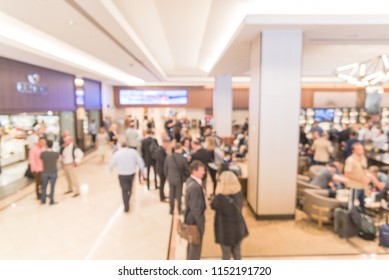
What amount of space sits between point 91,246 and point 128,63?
6.72 meters

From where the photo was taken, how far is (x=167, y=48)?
29.8ft

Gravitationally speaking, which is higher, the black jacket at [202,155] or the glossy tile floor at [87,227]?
the black jacket at [202,155]

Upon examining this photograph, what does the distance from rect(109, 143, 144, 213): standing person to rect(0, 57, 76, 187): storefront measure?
3788mm

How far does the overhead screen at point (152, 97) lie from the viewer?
1848 centimetres

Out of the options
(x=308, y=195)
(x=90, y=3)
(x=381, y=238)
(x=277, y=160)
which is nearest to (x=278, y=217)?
(x=308, y=195)

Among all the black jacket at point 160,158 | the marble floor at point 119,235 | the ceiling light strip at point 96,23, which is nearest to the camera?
the ceiling light strip at point 96,23

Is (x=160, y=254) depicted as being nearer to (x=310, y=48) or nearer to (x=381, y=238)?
(x=381, y=238)

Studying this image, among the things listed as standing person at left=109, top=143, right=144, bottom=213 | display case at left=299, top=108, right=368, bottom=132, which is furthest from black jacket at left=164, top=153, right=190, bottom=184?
display case at left=299, top=108, right=368, bottom=132

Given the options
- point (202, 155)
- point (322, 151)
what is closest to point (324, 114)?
point (322, 151)

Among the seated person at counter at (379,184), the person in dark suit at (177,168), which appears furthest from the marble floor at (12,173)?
the seated person at counter at (379,184)

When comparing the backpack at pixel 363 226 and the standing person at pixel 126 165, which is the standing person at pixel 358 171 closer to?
the backpack at pixel 363 226

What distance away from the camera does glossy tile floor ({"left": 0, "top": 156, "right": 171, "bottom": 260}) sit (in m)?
4.51

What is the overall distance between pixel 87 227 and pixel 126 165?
1400 millimetres

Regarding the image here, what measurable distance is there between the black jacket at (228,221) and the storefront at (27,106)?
22.0 feet
